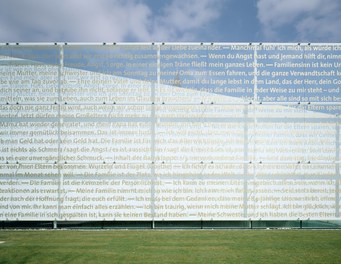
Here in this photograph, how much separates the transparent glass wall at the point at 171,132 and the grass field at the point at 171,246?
1.94 ft

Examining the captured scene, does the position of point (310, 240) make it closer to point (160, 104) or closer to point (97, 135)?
point (160, 104)

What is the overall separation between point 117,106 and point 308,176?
6.02 m

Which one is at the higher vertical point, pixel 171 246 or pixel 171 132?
pixel 171 132

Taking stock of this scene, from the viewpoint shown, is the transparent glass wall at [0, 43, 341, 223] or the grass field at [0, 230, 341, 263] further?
the transparent glass wall at [0, 43, 341, 223]

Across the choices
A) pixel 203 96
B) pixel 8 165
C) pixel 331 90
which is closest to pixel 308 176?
pixel 331 90

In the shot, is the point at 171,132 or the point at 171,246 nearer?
the point at 171,246

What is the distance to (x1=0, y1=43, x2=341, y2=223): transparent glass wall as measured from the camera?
9.14 metres

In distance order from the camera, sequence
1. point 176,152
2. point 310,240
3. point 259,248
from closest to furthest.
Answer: point 259,248 < point 310,240 < point 176,152

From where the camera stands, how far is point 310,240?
8180 mm

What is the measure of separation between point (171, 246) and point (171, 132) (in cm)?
316

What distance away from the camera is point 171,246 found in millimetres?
7590

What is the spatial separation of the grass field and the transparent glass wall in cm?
59

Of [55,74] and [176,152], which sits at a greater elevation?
[55,74]

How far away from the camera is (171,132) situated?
9109mm
